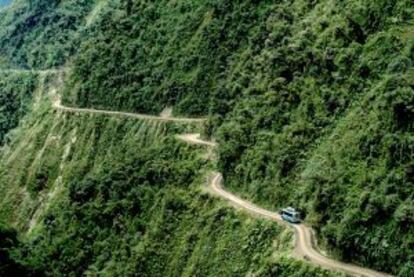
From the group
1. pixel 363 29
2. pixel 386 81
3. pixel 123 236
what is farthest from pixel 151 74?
pixel 386 81

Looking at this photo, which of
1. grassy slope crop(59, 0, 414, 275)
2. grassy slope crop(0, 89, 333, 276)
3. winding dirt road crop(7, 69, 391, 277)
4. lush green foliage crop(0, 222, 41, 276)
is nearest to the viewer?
winding dirt road crop(7, 69, 391, 277)

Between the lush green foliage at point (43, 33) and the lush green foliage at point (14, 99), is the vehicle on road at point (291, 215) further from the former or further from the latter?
the lush green foliage at point (43, 33)

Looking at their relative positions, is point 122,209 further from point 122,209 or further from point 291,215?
point 291,215

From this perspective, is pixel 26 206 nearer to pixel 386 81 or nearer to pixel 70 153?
pixel 70 153

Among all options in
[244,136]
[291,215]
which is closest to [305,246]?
[291,215]

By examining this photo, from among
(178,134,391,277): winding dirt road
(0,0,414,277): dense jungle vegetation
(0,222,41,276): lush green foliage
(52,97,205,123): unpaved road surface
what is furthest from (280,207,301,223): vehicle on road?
(52,97,205,123): unpaved road surface

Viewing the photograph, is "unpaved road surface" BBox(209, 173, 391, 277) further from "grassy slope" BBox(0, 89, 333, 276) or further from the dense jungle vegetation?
"grassy slope" BBox(0, 89, 333, 276)

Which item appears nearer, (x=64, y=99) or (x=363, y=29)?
(x=363, y=29)
